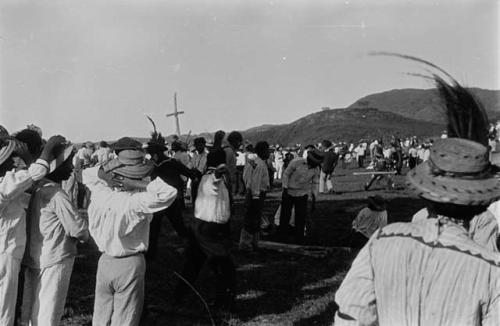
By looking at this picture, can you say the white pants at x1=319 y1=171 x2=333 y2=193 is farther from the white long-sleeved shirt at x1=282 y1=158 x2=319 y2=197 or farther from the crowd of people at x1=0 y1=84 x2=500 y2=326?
the white long-sleeved shirt at x1=282 y1=158 x2=319 y2=197

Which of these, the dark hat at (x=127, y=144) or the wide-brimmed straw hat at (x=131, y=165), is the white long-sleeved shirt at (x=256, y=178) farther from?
the wide-brimmed straw hat at (x=131, y=165)

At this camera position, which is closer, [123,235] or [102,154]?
[123,235]

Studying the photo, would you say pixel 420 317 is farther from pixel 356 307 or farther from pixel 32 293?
pixel 32 293

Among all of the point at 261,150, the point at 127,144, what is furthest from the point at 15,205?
the point at 261,150

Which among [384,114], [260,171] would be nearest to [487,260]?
[260,171]

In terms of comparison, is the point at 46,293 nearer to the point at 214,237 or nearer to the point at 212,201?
the point at 214,237

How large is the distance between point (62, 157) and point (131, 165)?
1.79ft

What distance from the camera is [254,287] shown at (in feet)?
22.5

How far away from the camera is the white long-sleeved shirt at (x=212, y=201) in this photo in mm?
5977

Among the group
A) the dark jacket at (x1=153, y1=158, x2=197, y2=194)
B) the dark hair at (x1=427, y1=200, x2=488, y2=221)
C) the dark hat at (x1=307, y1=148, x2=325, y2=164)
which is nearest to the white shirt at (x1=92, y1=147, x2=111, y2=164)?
the dark hat at (x1=307, y1=148, x2=325, y2=164)

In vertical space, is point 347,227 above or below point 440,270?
below

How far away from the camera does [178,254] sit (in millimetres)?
8539

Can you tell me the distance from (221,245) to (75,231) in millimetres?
2096

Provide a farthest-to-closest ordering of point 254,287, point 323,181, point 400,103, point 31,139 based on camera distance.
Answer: point 400,103 < point 323,181 < point 254,287 < point 31,139
